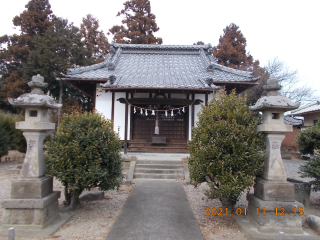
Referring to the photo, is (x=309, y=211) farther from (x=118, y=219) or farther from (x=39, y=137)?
(x=39, y=137)

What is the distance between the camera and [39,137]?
13.9ft

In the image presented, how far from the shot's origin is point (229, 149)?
4141mm

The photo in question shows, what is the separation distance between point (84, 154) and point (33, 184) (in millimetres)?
1095

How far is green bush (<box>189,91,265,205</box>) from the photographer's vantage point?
3963 mm

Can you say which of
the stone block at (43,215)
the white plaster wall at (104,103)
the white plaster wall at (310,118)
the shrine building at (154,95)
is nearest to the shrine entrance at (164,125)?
the shrine building at (154,95)

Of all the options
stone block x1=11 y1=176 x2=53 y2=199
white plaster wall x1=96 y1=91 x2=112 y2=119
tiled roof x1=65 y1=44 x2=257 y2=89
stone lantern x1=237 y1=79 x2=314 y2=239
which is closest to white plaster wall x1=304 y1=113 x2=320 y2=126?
tiled roof x1=65 y1=44 x2=257 y2=89

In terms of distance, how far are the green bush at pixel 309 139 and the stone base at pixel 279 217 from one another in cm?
236

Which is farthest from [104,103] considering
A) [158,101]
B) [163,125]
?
[163,125]

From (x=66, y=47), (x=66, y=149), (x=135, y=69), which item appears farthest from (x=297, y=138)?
(x=66, y=47)

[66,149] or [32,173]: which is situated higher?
[66,149]

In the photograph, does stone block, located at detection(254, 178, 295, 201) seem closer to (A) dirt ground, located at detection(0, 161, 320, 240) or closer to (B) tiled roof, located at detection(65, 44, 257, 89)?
(A) dirt ground, located at detection(0, 161, 320, 240)

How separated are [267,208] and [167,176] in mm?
4622

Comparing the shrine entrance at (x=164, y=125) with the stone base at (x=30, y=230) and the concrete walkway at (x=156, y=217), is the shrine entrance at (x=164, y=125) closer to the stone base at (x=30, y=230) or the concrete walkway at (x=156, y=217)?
the concrete walkway at (x=156, y=217)

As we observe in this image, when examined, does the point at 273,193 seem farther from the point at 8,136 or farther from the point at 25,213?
the point at 8,136
